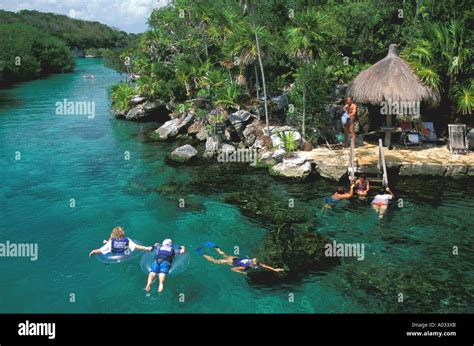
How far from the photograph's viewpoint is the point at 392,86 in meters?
22.9

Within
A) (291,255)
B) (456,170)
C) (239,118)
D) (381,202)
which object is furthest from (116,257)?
(456,170)

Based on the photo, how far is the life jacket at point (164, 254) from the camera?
14.4 meters

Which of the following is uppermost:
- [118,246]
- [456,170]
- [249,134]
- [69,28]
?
[69,28]

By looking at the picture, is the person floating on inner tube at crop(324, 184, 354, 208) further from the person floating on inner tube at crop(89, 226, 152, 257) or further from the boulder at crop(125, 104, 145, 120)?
the boulder at crop(125, 104, 145, 120)

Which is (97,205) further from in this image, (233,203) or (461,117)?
(461,117)

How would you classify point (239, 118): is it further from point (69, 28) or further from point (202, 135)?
point (69, 28)

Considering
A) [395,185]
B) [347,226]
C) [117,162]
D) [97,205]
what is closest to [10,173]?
[117,162]

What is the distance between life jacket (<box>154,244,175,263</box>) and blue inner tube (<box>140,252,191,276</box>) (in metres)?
0.34

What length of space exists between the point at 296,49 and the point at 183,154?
9.16 metres

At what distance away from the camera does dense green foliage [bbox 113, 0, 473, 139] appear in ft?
78.7

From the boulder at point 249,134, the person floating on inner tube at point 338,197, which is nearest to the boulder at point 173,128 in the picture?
the boulder at point 249,134

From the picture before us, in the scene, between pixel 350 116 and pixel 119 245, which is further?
pixel 350 116

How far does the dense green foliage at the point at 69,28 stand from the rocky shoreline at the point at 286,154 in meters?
100

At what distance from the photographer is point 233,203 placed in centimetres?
2055
